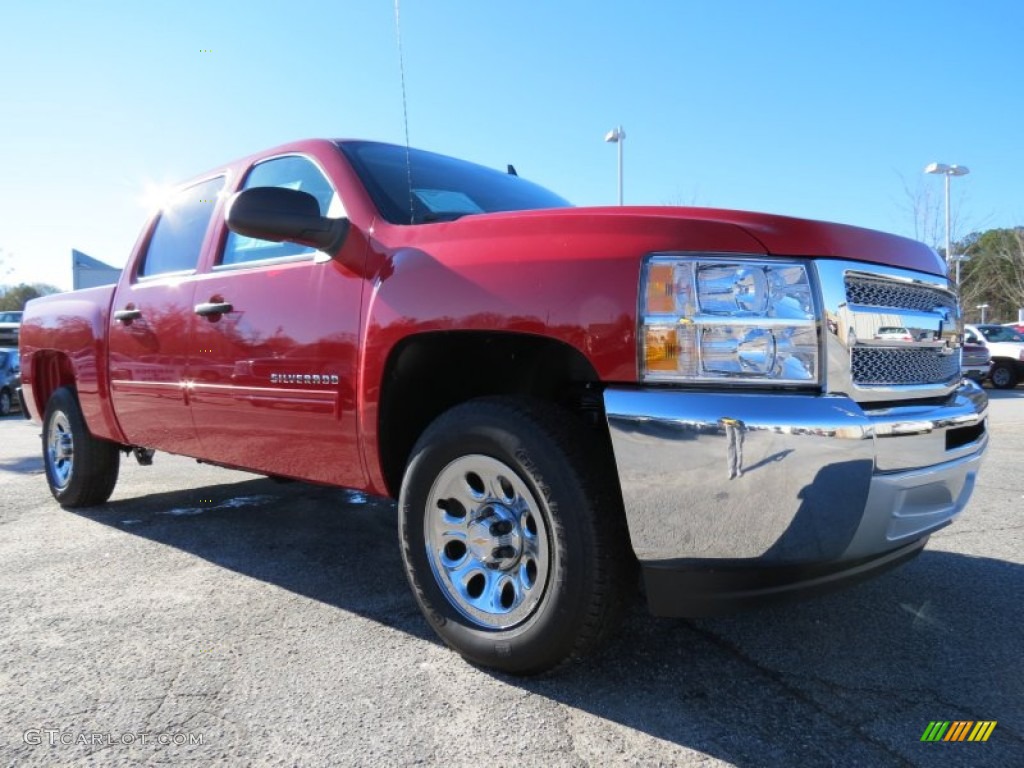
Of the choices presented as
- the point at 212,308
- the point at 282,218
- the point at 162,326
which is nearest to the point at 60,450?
the point at 162,326

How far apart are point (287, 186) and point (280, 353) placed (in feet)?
2.93

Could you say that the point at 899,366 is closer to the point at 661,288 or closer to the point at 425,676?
the point at 661,288

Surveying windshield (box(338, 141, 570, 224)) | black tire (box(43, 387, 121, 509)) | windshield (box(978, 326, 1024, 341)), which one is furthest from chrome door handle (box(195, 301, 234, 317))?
windshield (box(978, 326, 1024, 341))

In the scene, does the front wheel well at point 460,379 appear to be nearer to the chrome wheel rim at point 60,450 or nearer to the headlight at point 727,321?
the headlight at point 727,321

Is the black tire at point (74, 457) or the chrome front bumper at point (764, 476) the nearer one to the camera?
the chrome front bumper at point (764, 476)

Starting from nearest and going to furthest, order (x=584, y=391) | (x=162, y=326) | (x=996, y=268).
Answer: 1. (x=584, y=391)
2. (x=162, y=326)
3. (x=996, y=268)

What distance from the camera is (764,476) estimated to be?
1.85m

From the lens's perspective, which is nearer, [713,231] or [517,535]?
[713,231]

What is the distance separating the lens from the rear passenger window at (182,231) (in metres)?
3.86

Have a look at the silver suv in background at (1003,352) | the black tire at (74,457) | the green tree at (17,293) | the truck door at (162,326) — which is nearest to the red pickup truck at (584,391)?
the truck door at (162,326)

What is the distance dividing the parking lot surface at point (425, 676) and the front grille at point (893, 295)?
116 cm

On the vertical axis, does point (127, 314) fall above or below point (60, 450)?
above

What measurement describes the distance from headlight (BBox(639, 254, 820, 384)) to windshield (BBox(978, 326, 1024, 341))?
22.0 metres

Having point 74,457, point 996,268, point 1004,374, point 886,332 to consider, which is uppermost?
point 996,268
